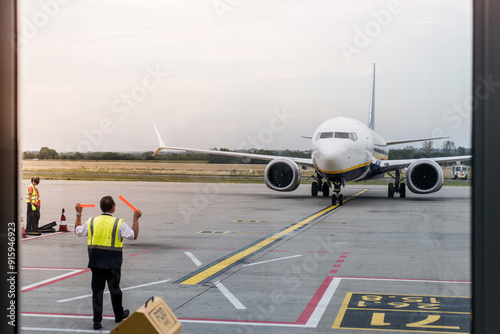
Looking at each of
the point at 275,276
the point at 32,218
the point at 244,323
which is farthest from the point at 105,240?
the point at 32,218

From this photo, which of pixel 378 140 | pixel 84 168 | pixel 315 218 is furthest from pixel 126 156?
pixel 378 140

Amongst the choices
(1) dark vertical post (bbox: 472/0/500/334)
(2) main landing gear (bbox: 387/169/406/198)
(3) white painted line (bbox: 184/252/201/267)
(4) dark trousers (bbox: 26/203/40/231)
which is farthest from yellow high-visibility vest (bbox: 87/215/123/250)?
(2) main landing gear (bbox: 387/169/406/198)

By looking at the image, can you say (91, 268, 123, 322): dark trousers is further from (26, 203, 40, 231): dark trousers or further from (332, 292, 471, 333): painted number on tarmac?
(26, 203, 40, 231): dark trousers

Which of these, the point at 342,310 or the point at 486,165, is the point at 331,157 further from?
the point at 486,165

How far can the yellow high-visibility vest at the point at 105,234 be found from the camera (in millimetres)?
5453

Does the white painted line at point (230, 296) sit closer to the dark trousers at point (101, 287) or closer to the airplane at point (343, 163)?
the dark trousers at point (101, 287)

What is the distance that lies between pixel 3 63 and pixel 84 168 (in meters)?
2.96

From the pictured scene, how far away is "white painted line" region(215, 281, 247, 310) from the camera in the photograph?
611cm

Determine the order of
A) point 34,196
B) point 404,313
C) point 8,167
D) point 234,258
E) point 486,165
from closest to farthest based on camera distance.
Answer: point 486,165, point 8,167, point 404,313, point 234,258, point 34,196

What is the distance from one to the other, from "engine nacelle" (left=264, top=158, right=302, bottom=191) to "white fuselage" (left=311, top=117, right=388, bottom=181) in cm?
162

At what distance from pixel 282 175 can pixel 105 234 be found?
16.7 metres

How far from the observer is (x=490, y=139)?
2861 millimetres

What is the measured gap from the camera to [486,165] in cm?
290

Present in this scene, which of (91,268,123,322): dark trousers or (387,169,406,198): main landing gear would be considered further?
(387,169,406,198): main landing gear
